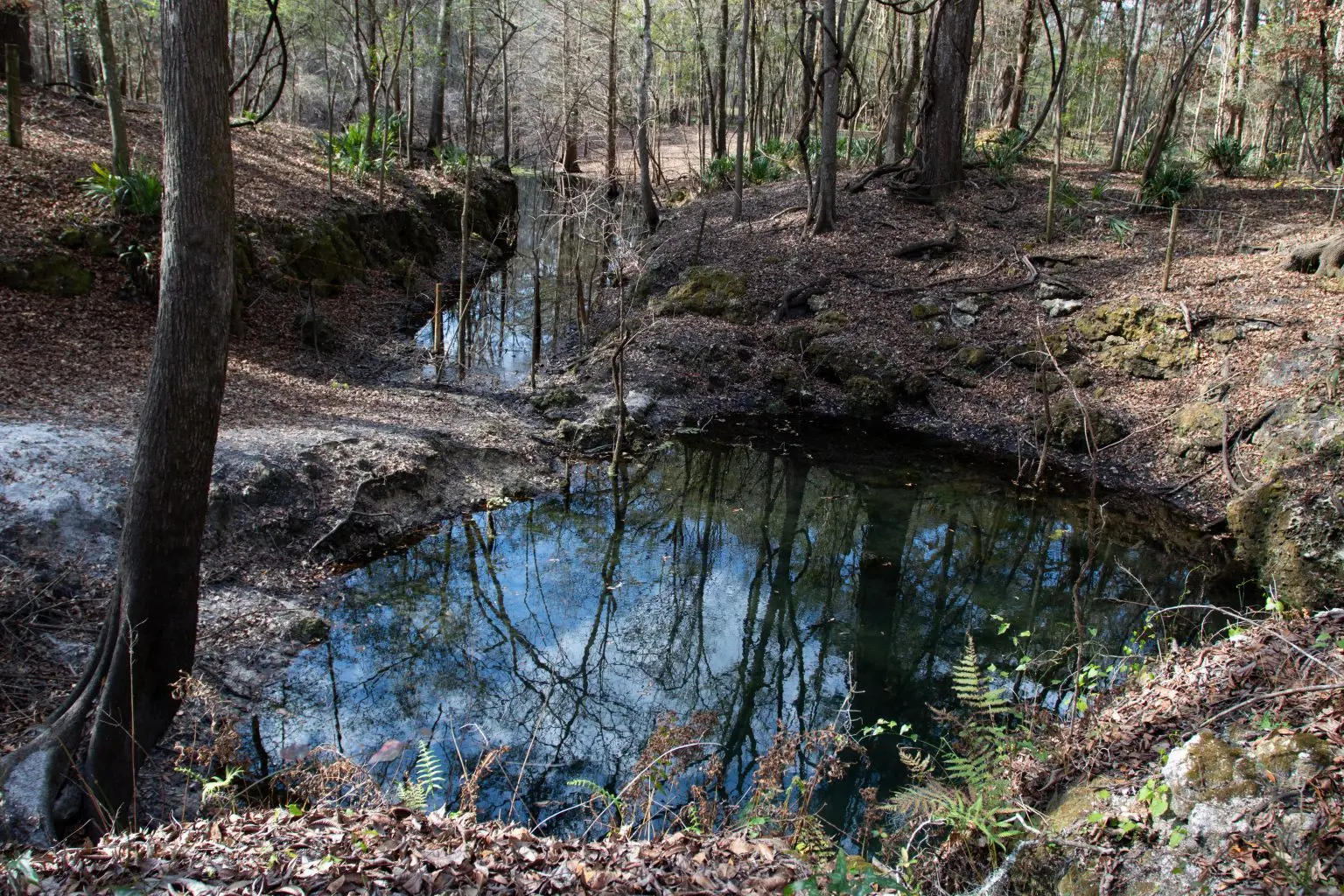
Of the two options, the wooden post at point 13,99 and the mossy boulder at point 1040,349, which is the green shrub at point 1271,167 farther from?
the wooden post at point 13,99

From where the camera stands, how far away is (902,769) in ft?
20.6

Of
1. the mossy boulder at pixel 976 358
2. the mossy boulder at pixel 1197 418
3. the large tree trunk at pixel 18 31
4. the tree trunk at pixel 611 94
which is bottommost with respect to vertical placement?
the mossy boulder at pixel 1197 418

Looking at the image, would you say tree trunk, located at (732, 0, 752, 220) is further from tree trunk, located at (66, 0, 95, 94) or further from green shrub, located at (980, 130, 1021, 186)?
tree trunk, located at (66, 0, 95, 94)

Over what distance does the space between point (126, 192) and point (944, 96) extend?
15.4 metres

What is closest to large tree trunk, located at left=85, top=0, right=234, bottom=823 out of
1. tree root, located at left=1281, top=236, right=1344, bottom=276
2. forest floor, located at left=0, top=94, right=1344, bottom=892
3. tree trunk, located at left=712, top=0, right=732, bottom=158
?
forest floor, located at left=0, top=94, right=1344, bottom=892

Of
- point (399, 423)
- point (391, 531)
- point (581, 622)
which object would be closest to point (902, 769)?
point (581, 622)

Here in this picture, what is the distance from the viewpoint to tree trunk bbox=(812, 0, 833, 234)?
52.0ft

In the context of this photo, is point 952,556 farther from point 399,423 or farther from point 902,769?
point 399,423

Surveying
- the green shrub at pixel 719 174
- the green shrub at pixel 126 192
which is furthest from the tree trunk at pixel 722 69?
the green shrub at pixel 126 192

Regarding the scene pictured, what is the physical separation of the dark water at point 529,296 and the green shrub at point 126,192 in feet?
15.1

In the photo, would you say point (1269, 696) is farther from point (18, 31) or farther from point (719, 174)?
point (719, 174)

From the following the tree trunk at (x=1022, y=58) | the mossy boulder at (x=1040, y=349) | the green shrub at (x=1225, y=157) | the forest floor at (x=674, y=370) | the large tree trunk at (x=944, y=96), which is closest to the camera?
the forest floor at (x=674, y=370)

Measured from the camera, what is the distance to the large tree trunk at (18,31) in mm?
13789

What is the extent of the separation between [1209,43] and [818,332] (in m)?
22.2
